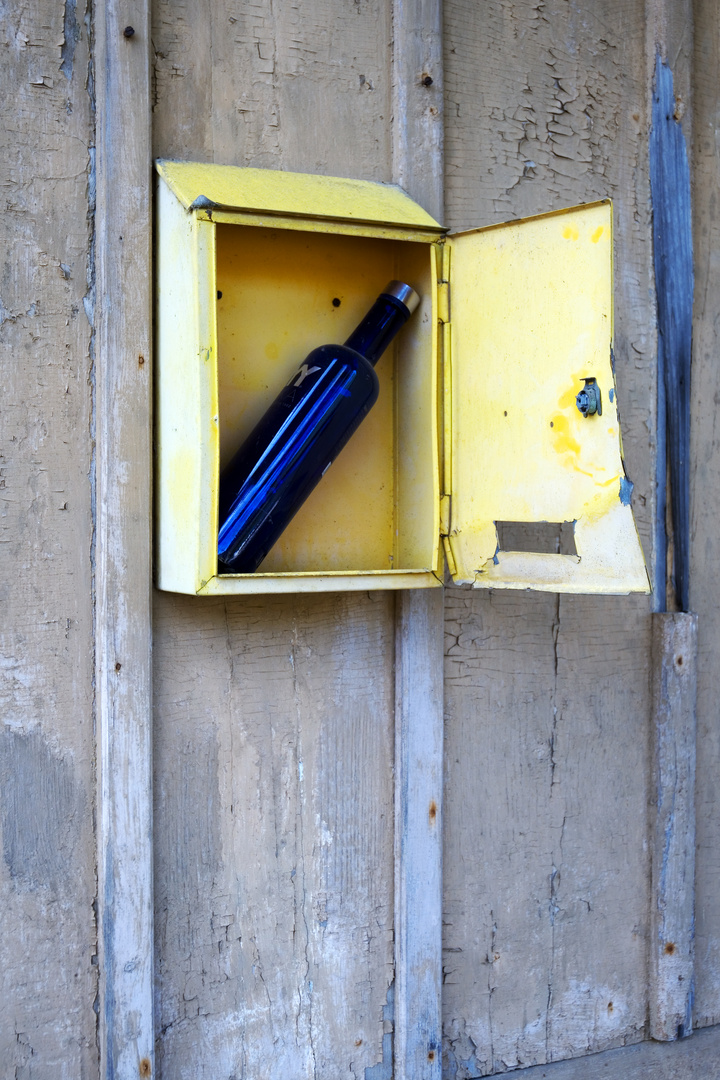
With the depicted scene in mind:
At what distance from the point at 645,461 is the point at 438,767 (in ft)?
2.17

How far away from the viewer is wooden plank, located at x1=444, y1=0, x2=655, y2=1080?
1.54 metres

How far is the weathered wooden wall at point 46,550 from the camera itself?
127 centimetres

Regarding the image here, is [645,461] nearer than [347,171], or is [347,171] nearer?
[347,171]

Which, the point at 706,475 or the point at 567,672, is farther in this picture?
the point at 706,475

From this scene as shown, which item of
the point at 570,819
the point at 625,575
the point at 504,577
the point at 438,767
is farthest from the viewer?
the point at 570,819

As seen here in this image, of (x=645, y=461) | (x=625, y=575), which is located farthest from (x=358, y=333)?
(x=645, y=461)

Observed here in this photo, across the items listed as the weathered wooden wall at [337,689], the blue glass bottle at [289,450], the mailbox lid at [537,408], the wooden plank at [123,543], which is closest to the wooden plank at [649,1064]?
the weathered wooden wall at [337,689]

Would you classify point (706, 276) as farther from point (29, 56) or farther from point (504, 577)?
point (29, 56)

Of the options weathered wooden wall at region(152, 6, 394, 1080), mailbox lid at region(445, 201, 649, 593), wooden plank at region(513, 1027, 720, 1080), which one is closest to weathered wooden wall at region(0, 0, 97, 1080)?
weathered wooden wall at region(152, 6, 394, 1080)

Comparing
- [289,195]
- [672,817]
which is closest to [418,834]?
[672,817]

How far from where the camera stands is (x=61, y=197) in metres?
1.29

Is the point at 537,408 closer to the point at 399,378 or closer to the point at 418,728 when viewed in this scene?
the point at 399,378

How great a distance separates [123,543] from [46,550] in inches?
4.1

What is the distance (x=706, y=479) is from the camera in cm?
173
